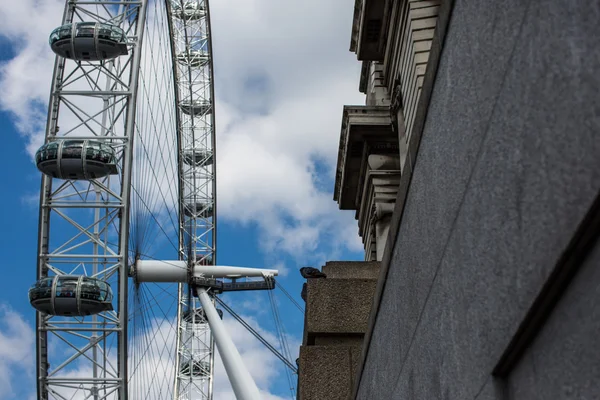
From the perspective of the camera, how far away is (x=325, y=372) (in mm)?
11758

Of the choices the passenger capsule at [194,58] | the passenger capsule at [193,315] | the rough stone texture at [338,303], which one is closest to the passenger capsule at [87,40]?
the passenger capsule at [194,58]

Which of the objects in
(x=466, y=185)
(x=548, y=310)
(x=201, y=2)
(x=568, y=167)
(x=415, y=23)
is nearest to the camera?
(x=568, y=167)

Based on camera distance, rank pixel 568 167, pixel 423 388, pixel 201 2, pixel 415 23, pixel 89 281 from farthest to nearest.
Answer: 1. pixel 201 2
2. pixel 89 281
3. pixel 415 23
4. pixel 423 388
5. pixel 568 167

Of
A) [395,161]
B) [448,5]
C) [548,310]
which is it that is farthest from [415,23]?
[548,310]

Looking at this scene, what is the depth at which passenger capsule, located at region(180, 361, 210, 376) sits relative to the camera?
54281mm

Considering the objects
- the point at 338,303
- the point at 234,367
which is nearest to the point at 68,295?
the point at 234,367

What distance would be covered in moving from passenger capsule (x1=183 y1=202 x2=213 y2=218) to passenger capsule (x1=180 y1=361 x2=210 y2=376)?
9150 mm

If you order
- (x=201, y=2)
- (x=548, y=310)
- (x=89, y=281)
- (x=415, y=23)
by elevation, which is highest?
(x=201, y=2)

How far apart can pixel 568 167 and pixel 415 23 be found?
1291cm

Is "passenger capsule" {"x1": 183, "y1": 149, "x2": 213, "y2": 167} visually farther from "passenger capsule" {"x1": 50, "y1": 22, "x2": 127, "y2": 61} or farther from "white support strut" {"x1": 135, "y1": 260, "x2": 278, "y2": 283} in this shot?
"passenger capsule" {"x1": 50, "y1": 22, "x2": 127, "y2": 61}

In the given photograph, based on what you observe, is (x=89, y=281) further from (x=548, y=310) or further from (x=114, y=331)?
(x=548, y=310)

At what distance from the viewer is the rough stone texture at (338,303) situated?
12125 mm

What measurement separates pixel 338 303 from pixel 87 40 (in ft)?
84.7

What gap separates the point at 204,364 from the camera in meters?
54.5
